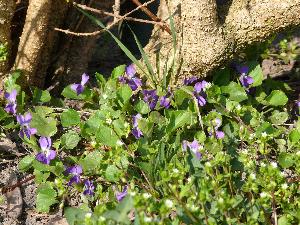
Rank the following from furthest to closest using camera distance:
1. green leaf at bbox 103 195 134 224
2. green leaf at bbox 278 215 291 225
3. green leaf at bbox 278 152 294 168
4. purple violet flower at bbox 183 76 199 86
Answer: purple violet flower at bbox 183 76 199 86 < green leaf at bbox 278 152 294 168 < green leaf at bbox 278 215 291 225 < green leaf at bbox 103 195 134 224

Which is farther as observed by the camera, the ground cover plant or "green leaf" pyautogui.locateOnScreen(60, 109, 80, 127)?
"green leaf" pyautogui.locateOnScreen(60, 109, 80, 127)

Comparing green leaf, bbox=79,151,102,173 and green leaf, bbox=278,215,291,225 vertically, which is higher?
green leaf, bbox=79,151,102,173

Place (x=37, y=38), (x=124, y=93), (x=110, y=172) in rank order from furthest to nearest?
(x=37, y=38) → (x=124, y=93) → (x=110, y=172)

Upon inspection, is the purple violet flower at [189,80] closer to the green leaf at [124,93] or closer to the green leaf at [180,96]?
the green leaf at [180,96]

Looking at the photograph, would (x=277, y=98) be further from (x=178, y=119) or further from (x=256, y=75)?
(x=178, y=119)

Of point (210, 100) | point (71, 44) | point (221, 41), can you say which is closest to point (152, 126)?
point (210, 100)

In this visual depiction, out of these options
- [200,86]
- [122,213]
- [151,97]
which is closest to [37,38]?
[151,97]

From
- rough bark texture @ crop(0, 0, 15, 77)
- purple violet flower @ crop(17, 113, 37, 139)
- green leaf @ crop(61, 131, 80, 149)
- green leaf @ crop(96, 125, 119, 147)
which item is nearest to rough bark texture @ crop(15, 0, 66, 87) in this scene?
rough bark texture @ crop(0, 0, 15, 77)

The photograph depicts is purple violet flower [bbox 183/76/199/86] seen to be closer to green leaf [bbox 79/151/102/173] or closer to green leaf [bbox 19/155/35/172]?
green leaf [bbox 79/151/102/173]
